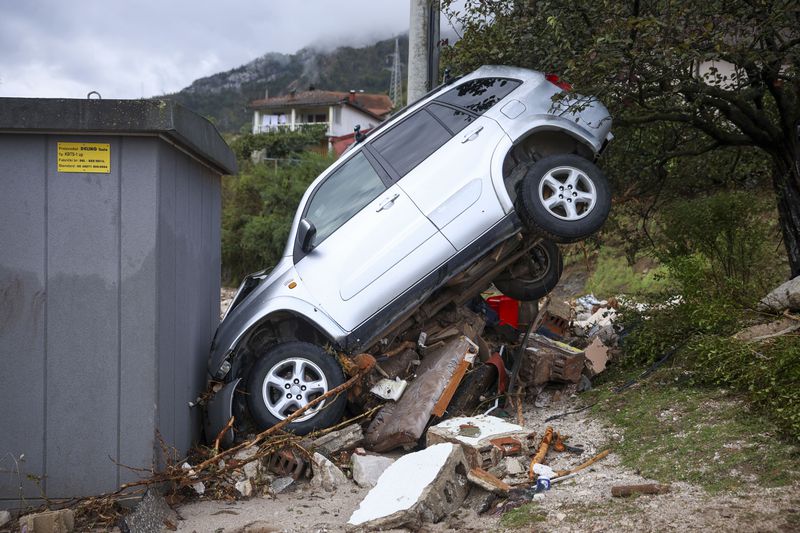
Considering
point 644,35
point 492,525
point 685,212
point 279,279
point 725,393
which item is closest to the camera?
point 492,525

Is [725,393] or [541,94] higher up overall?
[541,94]

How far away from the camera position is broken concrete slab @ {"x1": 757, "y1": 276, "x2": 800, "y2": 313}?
19.1ft

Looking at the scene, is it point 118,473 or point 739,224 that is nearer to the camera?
point 118,473

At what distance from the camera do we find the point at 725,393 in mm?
5328

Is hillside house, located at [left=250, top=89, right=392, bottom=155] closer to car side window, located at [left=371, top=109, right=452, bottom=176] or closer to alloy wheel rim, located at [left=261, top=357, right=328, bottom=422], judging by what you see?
car side window, located at [left=371, top=109, right=452, bottom=176]

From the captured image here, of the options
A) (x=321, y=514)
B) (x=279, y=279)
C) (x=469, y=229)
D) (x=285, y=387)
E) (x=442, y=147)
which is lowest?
(x=321, y=514)

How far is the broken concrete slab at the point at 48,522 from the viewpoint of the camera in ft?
14.0

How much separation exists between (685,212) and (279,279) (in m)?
4.53

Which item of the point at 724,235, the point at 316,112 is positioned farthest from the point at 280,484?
the point at 316,112

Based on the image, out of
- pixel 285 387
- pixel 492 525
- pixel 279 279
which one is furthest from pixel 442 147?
pixel 492 525

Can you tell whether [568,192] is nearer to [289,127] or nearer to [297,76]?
[289,127]

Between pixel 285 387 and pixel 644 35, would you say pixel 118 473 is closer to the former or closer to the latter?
pixel 285 387

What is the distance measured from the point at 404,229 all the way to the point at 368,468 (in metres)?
2.00

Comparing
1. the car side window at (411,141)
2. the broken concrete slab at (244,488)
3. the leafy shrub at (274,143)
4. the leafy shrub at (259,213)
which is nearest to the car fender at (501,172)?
the car side window at (411,141)
